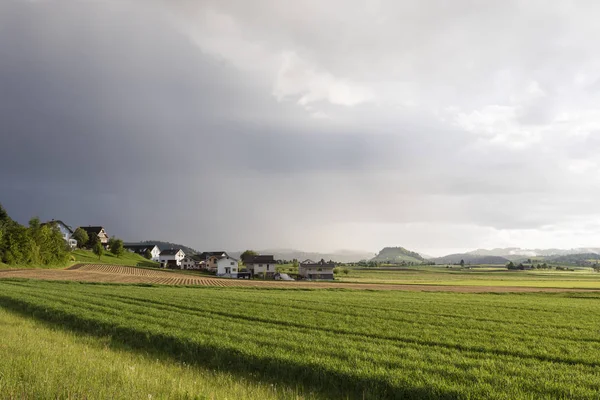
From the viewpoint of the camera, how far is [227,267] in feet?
435

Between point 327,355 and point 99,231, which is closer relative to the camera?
point 327,355

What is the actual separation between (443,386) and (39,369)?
10.8 m

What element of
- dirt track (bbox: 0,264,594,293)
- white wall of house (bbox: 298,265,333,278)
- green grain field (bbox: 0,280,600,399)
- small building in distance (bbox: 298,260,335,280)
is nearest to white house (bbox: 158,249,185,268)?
small building in distance (bbox: 298,260,335,280)

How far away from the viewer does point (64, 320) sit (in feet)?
72.7

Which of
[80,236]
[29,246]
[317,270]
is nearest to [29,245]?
[29,246]

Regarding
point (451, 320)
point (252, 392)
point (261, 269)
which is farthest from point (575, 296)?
point (261, 269)

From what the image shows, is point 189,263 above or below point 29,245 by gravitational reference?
below

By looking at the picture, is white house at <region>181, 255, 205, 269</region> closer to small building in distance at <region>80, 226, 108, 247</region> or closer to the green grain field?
small building in distance at <region>80, 226, 108, 247</region>

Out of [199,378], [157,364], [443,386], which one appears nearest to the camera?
[443,386]

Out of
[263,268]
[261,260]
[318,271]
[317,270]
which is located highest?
[261,260]

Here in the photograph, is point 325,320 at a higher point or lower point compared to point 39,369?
lower

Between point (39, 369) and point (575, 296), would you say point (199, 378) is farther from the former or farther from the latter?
point (575, 296)

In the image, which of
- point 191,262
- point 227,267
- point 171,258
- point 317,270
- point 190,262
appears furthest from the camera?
point 190,262

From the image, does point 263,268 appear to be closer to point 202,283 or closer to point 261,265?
point 261,265
